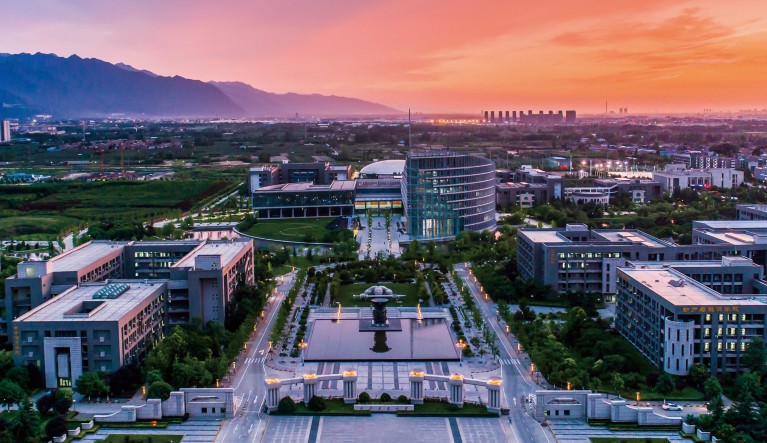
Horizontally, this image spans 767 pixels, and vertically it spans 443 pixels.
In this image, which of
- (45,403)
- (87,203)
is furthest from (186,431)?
(87,203)

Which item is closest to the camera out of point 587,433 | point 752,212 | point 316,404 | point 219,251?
point 587,433

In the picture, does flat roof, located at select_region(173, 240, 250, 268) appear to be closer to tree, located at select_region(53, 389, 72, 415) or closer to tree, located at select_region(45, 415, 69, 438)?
tree, located at select_region(53, 389, 72, 415)

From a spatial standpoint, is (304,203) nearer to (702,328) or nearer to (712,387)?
(702,328)

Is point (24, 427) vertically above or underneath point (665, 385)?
above

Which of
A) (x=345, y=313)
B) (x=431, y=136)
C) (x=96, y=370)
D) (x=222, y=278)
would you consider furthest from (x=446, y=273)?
(x=431, y=136)

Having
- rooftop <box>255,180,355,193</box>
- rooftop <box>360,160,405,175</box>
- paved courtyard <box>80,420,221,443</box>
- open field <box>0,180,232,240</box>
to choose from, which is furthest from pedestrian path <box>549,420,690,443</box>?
rooftop <box>360,160,405,175</box>

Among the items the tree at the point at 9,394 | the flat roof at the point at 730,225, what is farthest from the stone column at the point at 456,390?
the flat roof at the point at 730,225

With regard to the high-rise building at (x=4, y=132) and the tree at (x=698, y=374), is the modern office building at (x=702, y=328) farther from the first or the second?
the high-rise building at (x=4, y=132)

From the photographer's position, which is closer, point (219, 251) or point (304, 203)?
point (219, 251)
